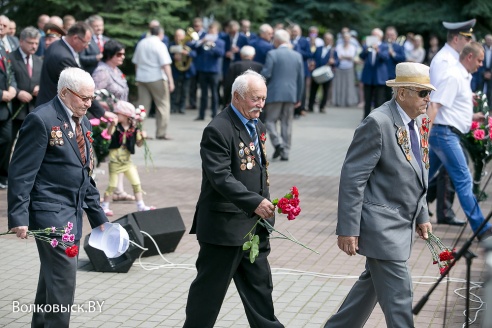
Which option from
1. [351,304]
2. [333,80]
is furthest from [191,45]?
[351,304]

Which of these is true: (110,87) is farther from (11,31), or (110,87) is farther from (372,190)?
(372,190)

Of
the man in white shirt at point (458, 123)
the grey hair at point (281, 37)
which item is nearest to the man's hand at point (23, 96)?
the grey hair at point (281, 37)

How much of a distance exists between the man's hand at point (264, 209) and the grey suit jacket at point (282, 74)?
9.63 meters

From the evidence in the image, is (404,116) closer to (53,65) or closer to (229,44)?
(53,65)

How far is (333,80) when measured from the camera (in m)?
27.7

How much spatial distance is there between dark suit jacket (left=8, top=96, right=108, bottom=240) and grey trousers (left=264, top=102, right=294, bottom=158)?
951cm

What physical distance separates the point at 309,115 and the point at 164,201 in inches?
520

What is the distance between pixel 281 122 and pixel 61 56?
19.4ft

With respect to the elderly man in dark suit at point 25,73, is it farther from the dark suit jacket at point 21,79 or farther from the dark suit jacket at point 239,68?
the dark suit jacket at point 239,68

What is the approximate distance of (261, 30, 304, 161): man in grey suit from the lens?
15.4 metres

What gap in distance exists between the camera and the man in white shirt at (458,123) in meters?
9.68

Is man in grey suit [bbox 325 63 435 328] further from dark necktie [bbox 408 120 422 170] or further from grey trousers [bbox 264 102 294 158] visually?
grey trousers [bbox 264 102 294 158]

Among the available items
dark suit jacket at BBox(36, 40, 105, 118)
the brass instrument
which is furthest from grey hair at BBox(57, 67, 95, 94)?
the brass instrument

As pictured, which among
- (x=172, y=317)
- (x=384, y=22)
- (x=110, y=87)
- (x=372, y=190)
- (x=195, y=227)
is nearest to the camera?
(x=372, y=190)
